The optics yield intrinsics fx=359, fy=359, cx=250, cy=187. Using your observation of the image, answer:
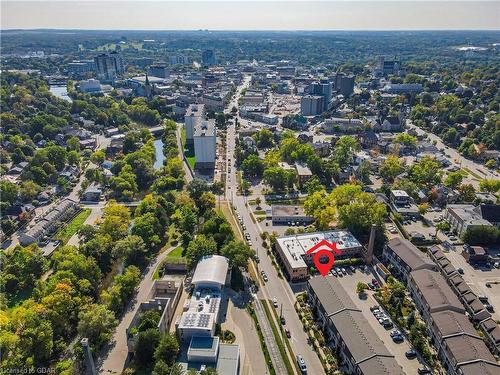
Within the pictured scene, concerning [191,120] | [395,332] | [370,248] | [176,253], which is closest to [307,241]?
[370,248]

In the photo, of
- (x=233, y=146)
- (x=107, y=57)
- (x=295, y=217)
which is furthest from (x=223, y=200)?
(x=107, y=57)

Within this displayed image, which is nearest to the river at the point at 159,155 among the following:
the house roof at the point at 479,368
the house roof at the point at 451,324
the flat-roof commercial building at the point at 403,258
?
the flat-roof commercial building at the point at 403,258

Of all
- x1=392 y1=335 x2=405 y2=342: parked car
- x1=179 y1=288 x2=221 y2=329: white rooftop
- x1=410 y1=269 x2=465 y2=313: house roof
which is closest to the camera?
x1=179 y1=288 x2=221 y2=329: white rooftop

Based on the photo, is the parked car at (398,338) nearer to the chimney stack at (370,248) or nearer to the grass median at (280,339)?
the grass median at (280,339)

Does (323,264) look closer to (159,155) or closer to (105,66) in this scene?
(159,155)

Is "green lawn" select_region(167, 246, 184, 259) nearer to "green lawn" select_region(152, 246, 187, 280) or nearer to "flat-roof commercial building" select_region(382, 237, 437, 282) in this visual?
"green lawn" select_region(152, 246, 187, 280)

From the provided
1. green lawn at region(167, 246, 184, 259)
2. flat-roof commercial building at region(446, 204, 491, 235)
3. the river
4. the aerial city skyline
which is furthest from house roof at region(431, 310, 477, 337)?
the river

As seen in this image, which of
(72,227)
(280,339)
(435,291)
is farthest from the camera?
(72,227)
